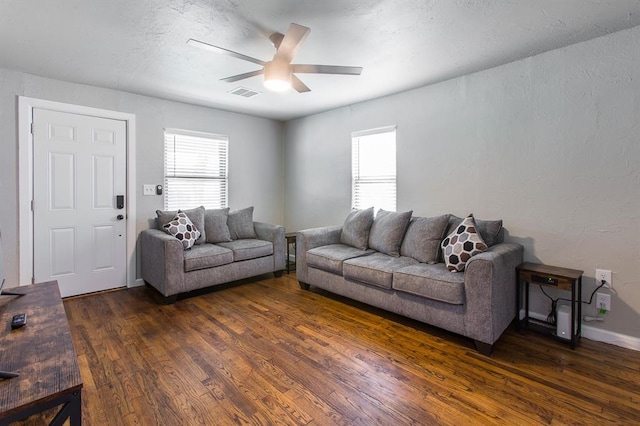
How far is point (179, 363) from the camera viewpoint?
2238 mm

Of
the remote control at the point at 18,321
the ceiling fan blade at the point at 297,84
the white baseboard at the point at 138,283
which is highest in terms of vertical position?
the ceiling fan blade at the point at 297,84

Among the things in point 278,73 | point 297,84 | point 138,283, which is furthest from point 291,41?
point 138,283

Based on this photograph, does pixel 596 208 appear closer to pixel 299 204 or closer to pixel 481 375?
pixel 481 375

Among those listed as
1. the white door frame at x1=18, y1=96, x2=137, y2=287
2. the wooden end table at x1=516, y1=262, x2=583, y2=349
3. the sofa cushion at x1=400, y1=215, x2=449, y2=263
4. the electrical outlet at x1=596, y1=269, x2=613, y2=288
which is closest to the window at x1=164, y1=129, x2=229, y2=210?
the white door frame at x1=18, y1=96, x2=137, y2=287

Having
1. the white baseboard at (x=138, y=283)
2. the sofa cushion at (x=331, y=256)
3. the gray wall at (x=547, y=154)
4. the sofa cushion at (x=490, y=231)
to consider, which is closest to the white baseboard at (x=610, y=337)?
the gray wall at (x=547, y=154)

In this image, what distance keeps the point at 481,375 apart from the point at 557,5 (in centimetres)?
246

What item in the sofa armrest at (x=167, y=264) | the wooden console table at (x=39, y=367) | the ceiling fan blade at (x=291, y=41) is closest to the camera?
the wooden console table at (x=39, y=367)

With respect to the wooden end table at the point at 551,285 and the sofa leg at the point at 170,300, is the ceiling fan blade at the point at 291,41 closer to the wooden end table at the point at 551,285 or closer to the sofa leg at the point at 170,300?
the wooden end table at the point at 551,285

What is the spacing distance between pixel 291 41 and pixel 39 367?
2.20 m

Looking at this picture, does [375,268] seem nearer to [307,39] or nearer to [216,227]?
[307,39]

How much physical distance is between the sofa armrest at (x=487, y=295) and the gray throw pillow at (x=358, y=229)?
1.46 metres

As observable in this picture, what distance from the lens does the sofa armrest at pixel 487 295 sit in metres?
2.32

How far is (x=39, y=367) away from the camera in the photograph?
47.5 inches

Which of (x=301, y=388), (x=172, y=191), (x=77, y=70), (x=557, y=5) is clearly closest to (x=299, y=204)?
(x=172, y=191)
